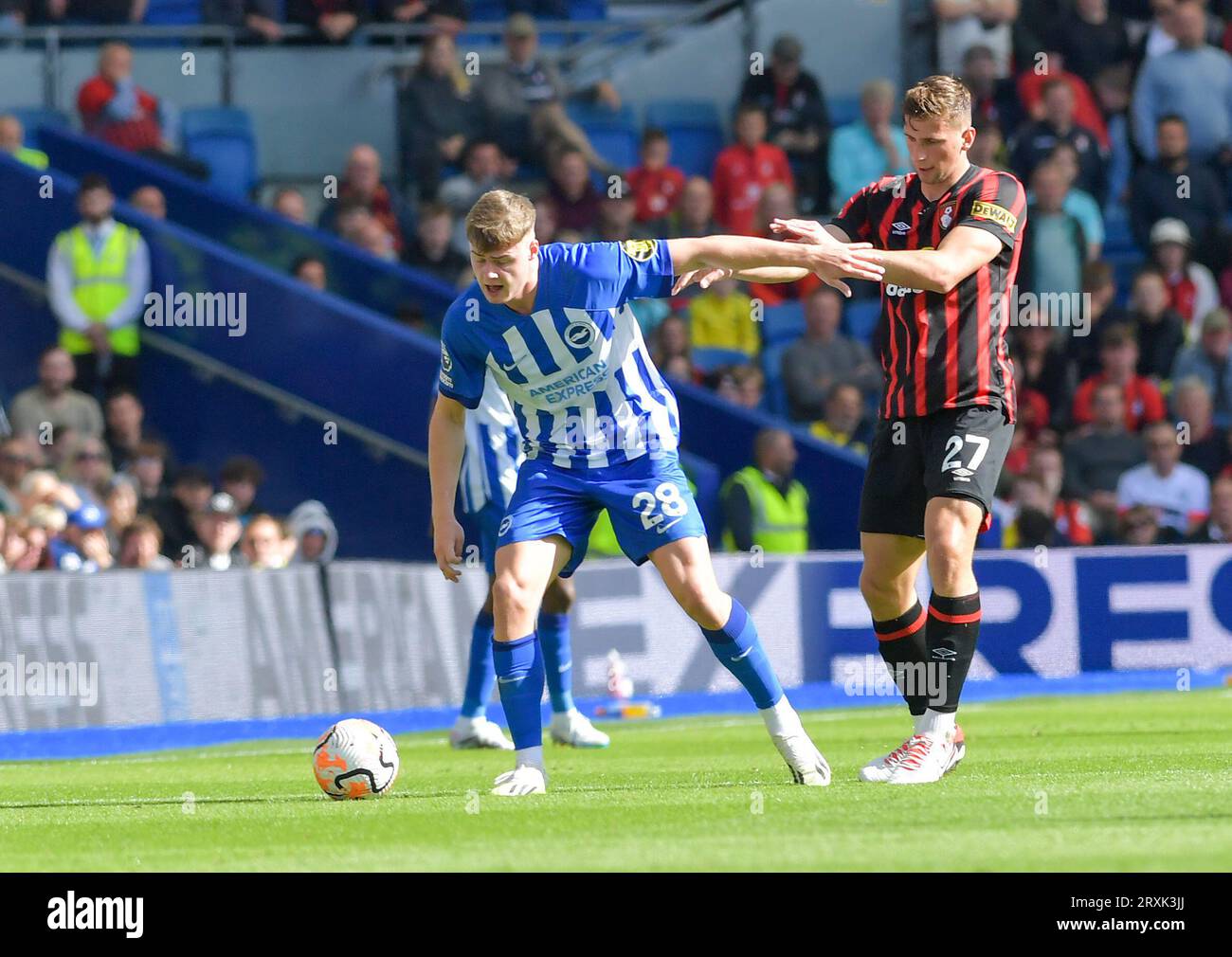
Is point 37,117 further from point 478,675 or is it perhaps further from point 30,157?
point 478,675

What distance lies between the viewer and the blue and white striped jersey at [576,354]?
7.99 meters

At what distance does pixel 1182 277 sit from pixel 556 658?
970 cm

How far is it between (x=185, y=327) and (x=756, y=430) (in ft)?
14.7

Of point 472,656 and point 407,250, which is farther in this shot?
point 407,250

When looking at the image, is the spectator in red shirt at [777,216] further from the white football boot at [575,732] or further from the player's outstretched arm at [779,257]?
the player's outstretched arm at [779,257]

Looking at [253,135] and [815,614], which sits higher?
[253,135]

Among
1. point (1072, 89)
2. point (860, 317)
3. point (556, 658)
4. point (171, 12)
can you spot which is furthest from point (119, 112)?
point (556, 658)

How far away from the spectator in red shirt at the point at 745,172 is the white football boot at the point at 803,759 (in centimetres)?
1137

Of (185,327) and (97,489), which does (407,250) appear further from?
(97,489)

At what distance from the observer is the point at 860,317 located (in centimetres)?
1916

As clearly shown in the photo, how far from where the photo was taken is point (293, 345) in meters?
16.7

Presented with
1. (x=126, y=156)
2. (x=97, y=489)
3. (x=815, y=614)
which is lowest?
(x=815, y=614)

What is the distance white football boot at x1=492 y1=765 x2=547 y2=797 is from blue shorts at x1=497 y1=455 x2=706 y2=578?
0.85m
